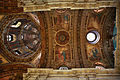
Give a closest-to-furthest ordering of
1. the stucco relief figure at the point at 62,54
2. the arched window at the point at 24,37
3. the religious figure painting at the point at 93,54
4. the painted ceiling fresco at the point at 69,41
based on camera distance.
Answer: the painted ceiling fresco at the point at 69,41 < the religious figure painting at the point at 93,54 < the stucco relief figure at the point at 62,54 < the arched window at the point at 24,37

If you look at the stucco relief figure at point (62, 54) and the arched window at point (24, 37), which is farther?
the arched window at point (24, 37)

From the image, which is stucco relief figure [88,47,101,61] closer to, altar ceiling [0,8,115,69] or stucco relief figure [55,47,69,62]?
altar ceiling [0,8,115,69]

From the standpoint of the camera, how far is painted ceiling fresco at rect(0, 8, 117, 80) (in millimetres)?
11047

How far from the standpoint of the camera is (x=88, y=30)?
39.5ft

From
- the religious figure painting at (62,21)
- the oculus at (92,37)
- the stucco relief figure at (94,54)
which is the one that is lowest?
the stucco relief figure at (94,54)

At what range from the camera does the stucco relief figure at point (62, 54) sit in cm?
1240

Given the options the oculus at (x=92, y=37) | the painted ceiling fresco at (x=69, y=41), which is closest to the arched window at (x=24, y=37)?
the painted ceiling fresco at (x=69, y=41)

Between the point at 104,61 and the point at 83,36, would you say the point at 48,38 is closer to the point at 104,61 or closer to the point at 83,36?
the point at 83,36

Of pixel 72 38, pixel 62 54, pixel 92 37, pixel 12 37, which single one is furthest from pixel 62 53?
pixel 12 37

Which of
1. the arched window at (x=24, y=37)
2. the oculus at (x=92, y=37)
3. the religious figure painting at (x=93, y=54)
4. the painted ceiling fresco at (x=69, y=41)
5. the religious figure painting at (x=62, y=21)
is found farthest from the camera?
the arched window at (x=24, y=37)

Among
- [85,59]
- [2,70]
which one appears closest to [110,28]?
[85,59]

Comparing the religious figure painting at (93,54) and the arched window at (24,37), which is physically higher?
the arched window at (24,37)

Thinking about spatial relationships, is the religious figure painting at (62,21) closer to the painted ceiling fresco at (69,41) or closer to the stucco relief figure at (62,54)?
the painted ceiling fresco at (69,41)

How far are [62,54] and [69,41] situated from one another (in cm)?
188
